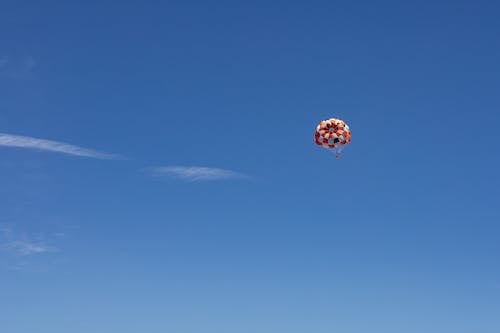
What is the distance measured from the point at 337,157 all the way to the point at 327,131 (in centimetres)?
744

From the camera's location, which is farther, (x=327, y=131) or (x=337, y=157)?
(x=327, y=131)

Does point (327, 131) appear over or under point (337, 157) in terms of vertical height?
over

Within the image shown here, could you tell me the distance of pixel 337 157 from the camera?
260 ft

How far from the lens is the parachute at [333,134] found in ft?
279

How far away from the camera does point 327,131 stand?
3366 inches

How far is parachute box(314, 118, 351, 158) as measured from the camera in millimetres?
84938

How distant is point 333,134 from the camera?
85.0m
